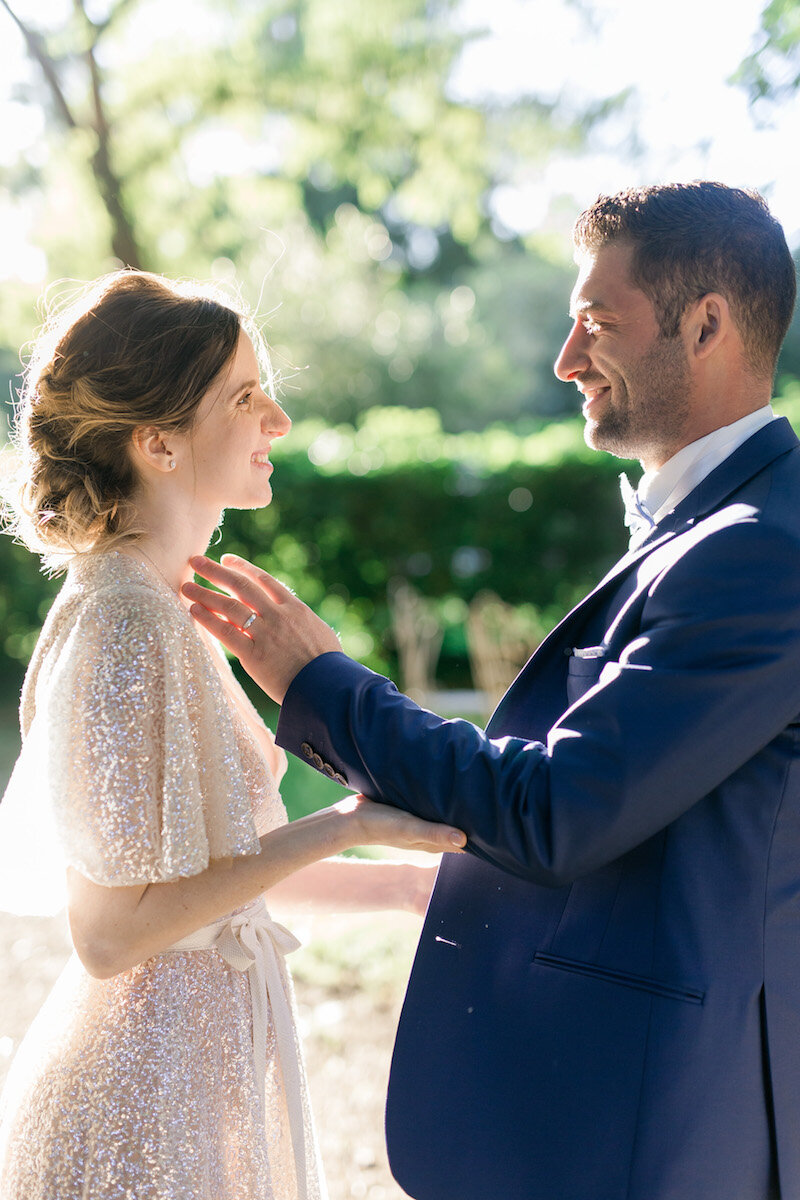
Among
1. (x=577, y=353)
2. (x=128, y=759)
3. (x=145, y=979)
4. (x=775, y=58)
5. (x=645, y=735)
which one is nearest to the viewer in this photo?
(x=645, y=735)

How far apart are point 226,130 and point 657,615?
10.5 metres

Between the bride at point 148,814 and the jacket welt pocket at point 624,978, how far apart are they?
25 cm

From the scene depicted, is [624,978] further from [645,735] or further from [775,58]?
[775,58]

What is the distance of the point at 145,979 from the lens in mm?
1848

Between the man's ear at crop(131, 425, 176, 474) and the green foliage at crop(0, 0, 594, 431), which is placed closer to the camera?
the man's ear at crop(131, 425, 176, 474)

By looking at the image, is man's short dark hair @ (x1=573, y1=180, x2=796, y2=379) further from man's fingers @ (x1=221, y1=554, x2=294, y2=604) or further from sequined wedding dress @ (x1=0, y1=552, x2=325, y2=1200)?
sequined wedding dress @ (x1=0, y1=552, x2=325, y2=1200)

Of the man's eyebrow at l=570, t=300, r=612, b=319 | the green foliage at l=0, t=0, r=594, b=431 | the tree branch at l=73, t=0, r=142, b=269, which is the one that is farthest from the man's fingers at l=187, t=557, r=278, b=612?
the tree branch at l=73, t=0, r=142, b=269

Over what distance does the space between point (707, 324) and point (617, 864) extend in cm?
98

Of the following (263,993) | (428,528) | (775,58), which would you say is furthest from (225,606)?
(428,528)

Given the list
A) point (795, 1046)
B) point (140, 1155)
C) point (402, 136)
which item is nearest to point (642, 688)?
point (795, 1046)

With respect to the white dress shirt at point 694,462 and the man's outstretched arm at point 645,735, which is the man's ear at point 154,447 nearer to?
Answer: the man's outstretched arm at point 645,735

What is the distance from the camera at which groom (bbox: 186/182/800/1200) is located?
163 centimetres

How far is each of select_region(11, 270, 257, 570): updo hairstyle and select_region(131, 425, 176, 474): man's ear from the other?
0.01 m

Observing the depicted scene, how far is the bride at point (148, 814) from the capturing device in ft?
5.66
